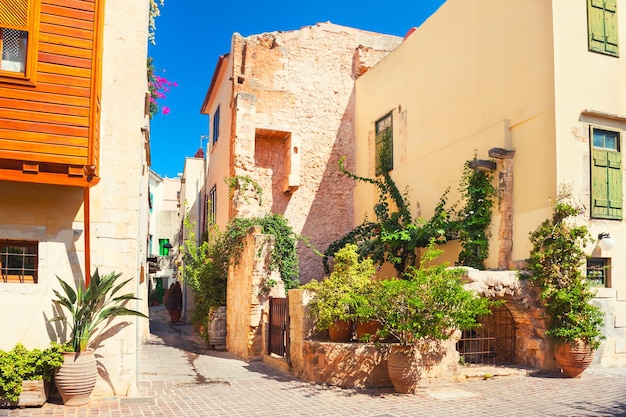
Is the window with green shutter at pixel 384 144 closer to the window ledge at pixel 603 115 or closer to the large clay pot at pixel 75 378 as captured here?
the window ledge at pixel 603 115

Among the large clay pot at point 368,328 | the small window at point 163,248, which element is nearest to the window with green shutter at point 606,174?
the large clay pot at point 368,328

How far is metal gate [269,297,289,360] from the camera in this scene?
11.5 metres

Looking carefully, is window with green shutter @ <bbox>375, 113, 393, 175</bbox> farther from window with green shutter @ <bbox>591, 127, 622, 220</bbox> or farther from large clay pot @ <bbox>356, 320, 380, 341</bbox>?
large clay pot @ <bbox>356, 320, 380, 341</bbox>

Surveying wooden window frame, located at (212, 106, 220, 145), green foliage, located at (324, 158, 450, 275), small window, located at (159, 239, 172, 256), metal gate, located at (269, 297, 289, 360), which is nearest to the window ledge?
green foliage, located at (324, 158, 450, 275)

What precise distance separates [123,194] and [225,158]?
29.9ft

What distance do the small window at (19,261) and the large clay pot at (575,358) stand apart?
904cm

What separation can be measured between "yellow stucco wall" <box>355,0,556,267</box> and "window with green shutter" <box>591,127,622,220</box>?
105 cm

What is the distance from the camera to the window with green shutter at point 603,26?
38.0ft

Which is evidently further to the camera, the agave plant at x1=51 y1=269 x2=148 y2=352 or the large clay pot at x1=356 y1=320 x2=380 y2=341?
the large clay pot at x1=356 y1=320 x2=380 y2=341

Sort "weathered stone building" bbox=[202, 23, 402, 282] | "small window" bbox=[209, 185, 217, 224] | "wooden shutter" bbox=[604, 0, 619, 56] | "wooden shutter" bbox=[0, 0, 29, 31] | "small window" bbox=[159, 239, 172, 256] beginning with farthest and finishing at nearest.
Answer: "small window" bbox=[159, 239, 172, 256], "small window" bbox=[209, 185, 217, 224], "weathered stone building" bbox=[202, 23, 402, 282], "wooden shutter" bbox=[604, 0, 619, 56], "wooden shutter" bbox=[0, 0, 29, 31]

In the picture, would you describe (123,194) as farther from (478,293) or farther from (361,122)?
(361,122)

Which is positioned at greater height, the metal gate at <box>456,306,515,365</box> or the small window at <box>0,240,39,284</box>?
the small window at <box>0,240,39,284</box>

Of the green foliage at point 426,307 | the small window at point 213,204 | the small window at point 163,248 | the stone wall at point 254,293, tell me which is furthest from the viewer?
the small window at point 163,248

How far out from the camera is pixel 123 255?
8688 mm
